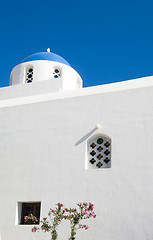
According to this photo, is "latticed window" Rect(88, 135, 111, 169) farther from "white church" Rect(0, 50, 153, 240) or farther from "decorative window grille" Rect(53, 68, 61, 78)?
"decorative window grille" Rect(53, 68, 61, 78)

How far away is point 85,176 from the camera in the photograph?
332 inches

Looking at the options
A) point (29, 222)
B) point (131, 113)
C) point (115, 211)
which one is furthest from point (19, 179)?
point (131, 113)

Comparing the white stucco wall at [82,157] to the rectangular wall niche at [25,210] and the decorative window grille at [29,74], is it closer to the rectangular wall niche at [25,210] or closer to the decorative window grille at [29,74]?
the rectangular wall niche at [25,210]

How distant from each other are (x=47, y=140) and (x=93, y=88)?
1.75 meters

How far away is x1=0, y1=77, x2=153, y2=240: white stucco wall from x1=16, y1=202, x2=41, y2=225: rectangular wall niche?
0.16 m

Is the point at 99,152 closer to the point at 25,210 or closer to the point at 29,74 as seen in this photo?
the point at 25,210

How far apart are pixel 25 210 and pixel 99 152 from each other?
2349mm

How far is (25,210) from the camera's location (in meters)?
8.97

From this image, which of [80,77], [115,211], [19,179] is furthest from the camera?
[80,77]

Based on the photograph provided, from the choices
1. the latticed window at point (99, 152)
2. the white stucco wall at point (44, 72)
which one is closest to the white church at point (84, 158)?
the latticed window at point (99, 152)

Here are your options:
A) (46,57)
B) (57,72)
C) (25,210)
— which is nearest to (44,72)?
(57,72)

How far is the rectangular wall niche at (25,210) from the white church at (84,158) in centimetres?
2

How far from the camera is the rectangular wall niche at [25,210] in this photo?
8.82 meters

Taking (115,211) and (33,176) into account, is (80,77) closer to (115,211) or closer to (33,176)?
(33,176)
